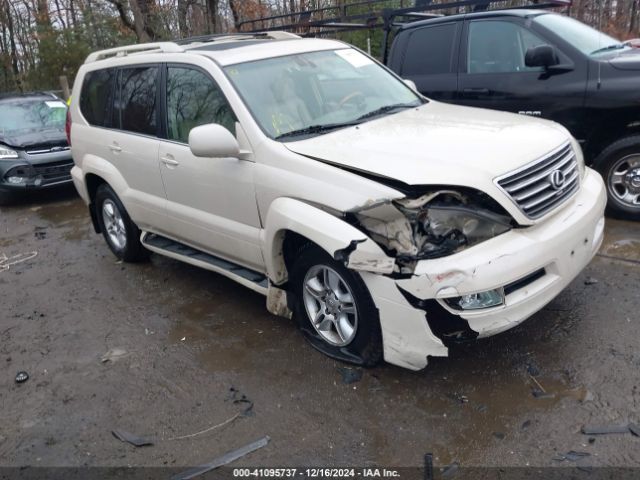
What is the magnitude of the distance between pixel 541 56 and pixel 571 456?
3751 mm

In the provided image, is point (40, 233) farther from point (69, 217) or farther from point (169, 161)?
point (169, 161)

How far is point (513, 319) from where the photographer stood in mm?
2990

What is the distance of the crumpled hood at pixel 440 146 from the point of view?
3014 mm

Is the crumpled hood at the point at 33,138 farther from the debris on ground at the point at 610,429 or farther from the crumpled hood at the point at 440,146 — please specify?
the debris on ground at the point at 610,429

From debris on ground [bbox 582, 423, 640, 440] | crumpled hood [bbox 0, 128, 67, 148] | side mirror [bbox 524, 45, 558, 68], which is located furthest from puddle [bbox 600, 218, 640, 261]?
crumpled hood [bbox 0, 128, 67, 148]

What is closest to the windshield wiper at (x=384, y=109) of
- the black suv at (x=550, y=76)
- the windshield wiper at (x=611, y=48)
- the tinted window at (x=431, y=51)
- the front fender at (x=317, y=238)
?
the front fender at (x=317, y=238)

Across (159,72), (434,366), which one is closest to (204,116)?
(159,72)

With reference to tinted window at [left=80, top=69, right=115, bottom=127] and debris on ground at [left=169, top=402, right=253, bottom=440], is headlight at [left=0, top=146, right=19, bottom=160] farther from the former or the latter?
debris on ground at [left=169, top=402, right=253, bottom=440]

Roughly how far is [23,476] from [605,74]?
532 centimetres

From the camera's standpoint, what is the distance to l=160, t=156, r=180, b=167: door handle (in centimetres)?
433

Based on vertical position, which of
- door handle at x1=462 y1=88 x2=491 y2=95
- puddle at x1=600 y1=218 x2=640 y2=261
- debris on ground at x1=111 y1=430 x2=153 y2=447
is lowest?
debris on ground at x1=111 y1=430 x2=153 y2=447

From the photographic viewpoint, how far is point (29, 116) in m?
9.47

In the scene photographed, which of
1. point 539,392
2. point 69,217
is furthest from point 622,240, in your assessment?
point 69,217

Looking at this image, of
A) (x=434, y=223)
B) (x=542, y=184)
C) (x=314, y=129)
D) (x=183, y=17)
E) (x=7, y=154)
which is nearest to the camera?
(x=434, y=223)
